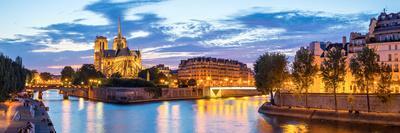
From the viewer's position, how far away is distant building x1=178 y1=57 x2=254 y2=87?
160750 mm

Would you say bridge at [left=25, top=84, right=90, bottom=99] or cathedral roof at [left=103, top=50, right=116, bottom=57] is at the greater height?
cathedral roof at [left=103, top=50, right=116, bottom=57]

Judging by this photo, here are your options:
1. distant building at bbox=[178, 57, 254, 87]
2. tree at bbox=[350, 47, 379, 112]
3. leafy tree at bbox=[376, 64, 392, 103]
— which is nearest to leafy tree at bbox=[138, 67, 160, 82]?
distant building at bbox=[178, 57, 254, 87]

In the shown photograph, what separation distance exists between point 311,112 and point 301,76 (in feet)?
15.0

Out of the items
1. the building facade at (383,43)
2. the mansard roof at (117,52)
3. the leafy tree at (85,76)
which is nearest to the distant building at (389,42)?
the building facade at (383,43)

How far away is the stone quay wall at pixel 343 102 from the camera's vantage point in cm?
4006

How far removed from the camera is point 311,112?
151 ft

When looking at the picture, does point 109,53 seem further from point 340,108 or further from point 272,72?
point 340,108

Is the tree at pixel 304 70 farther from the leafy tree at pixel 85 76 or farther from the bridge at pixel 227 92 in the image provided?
the leafy tree at pixel 85 76

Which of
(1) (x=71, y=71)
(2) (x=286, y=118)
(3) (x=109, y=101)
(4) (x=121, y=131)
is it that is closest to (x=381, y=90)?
(2) (x=286, y=118)

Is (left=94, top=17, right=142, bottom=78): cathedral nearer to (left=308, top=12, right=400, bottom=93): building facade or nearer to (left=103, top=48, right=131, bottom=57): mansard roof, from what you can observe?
(left=103, top=48, right=131, bottom=57): mansard roof

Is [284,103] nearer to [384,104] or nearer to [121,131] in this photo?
[384,104]

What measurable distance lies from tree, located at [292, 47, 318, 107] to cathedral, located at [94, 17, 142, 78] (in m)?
99.5

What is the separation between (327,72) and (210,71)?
116581 millimetres

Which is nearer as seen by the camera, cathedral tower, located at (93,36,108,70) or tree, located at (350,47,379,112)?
tree, located at (350,47,379,112)
